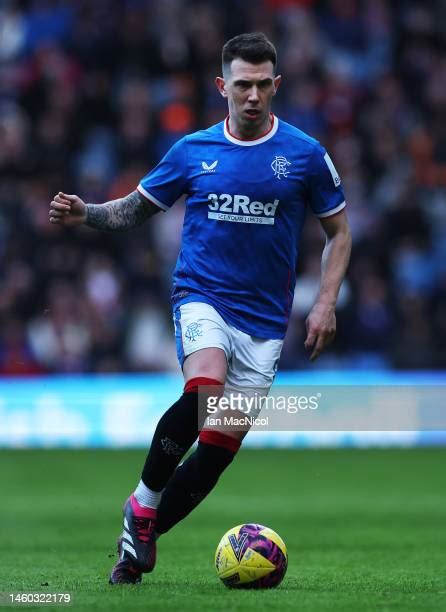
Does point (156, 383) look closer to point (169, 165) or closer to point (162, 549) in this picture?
point (162, 549)

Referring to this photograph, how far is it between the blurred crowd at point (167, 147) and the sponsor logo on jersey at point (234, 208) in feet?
28.2

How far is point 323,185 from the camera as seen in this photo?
21.6 ft

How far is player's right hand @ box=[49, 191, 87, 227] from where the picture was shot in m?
6.30

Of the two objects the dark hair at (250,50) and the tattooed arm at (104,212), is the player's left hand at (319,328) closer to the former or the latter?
the tattooed arm at (104,212)

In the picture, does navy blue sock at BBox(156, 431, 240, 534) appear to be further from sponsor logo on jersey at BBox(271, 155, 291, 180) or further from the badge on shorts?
sponsor logo on jersey at BBox(271, 155, 291, 180)

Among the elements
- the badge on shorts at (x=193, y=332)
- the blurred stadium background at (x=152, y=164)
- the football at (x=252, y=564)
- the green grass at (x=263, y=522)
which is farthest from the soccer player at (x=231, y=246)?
the blurred stadium background at (x=152, y=164)

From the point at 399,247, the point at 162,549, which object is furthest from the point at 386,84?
the point at 162,549

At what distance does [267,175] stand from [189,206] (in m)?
0.40

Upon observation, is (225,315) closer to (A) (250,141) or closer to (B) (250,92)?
(A) (250,141)

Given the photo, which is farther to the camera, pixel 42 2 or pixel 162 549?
pixel 42 2

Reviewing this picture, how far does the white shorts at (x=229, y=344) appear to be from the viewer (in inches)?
245

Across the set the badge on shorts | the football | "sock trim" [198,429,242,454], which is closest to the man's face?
the badge on shorts

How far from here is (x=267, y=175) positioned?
648 centimetres

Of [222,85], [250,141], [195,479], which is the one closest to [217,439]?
[195,479]
